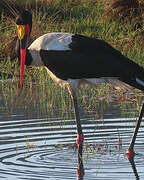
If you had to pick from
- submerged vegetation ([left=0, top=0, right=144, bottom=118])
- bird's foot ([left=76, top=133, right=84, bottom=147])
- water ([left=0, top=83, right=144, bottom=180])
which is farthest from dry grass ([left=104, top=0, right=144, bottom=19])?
bird's foot ([left=76, top=133, right=84, bottom=147])

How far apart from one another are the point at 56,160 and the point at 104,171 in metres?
0.71

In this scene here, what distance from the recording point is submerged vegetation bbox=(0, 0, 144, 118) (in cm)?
981

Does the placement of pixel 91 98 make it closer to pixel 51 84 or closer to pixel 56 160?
pixel 51 84

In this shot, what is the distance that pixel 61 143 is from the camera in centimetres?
730

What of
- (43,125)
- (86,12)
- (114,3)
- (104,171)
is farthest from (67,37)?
(86,12)

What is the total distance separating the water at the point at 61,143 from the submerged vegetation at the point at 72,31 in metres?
0.13

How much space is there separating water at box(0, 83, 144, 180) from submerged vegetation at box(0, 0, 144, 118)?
127 millimetres

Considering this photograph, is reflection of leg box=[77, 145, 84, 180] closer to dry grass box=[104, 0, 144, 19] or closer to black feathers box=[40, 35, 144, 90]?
black feathers box=[40, 35, 144, 90]

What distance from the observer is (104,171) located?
6004mm

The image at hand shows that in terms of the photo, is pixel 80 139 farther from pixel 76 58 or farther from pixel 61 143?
pixel 76 58

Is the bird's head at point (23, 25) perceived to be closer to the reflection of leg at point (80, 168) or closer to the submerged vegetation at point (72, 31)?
the submerged vegetation at point (72, 31)

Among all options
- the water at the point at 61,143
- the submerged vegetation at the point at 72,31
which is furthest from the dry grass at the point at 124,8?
the water at the point at 61,143

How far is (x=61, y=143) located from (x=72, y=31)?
742 cm

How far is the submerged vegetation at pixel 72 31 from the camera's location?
9.81 metres
